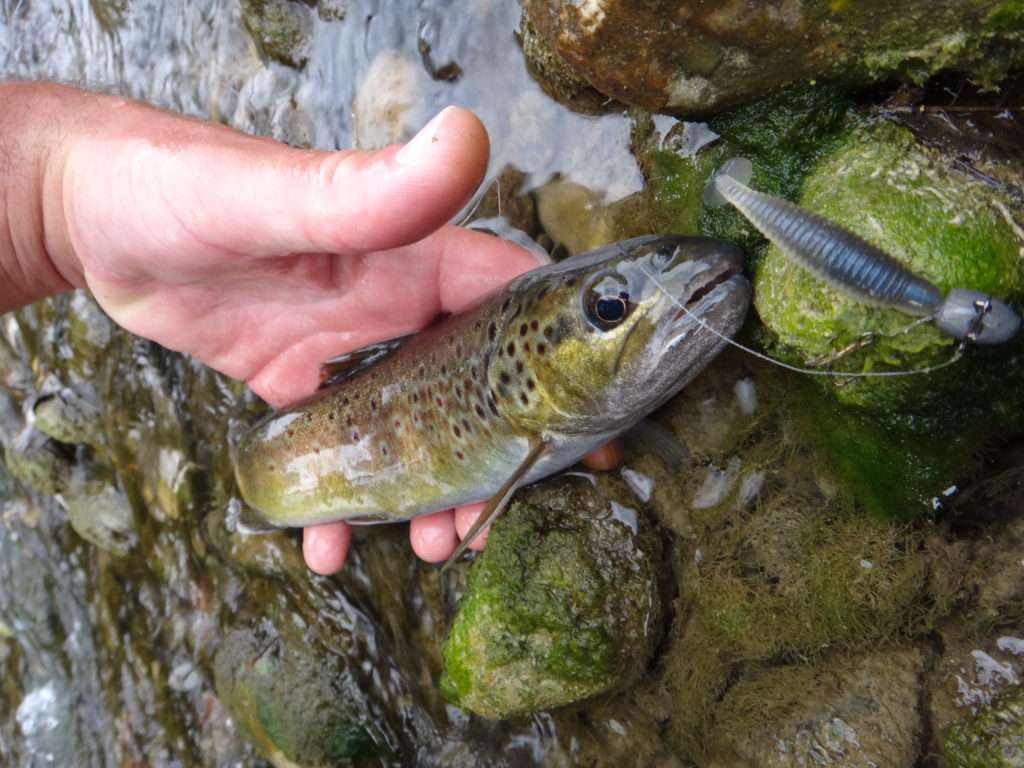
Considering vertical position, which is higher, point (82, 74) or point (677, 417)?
point (82, 74)

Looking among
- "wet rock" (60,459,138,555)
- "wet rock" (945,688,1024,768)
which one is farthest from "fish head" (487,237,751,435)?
"wet rock" (60,459,138,555)

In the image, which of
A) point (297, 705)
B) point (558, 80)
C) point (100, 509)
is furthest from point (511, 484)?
point (100, 509)

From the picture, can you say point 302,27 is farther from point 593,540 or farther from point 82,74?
point 593,540

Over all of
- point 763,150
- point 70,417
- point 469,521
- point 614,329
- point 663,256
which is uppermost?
point 763,150

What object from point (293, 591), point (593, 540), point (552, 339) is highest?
point (552, 339)

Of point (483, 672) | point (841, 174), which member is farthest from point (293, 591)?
point (841, 174)

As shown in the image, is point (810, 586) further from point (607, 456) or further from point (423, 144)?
point (423, 144)

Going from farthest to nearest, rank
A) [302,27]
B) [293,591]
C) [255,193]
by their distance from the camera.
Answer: [293,591] < [302,27] < [255,193]

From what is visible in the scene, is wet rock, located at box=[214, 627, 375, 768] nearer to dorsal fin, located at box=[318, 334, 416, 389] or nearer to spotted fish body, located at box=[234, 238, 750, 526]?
spotted fish body, located at box=[234, 238, 750, 526]
